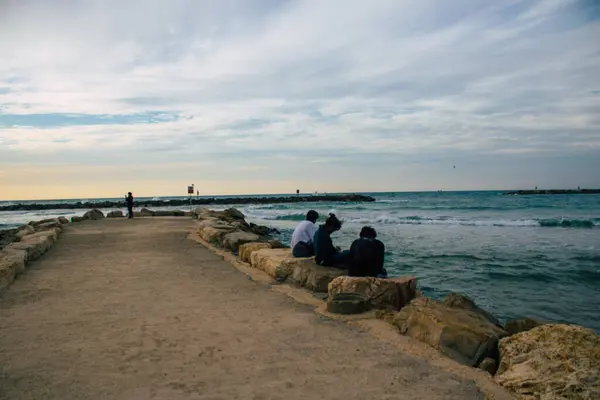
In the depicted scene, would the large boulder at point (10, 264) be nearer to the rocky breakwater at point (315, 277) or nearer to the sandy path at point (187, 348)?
the sandy path at point (187, 348)

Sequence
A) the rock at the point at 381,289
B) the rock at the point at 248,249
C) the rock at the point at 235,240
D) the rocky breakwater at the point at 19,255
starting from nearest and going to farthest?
the rock at the point at 381,289 → the rocky breakwater at the point at 19,255 → the rock at the point at 248,249 → the rock at the point at 235,240

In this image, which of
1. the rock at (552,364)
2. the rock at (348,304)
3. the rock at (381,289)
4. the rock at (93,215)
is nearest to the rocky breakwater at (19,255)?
the rock at (348,304)

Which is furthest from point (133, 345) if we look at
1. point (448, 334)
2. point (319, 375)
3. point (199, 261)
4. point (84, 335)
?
point (199, 261)

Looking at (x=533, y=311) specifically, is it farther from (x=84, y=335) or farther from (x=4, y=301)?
(x=4, y=301)

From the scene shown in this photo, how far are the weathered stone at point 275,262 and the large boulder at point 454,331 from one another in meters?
3.14

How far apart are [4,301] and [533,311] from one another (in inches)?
313

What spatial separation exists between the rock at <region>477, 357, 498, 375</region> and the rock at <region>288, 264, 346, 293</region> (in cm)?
320

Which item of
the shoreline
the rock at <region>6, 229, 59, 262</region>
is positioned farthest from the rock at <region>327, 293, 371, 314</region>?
the rock at <region>6, 229, 59, 262</region>

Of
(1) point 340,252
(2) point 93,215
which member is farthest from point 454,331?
(2) point 93,215

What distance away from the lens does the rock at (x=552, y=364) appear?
3311 mm

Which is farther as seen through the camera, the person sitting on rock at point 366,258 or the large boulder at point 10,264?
the large boulder at point 10,264

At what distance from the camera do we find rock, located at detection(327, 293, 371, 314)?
581 centimetres

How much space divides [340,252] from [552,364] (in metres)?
4.48

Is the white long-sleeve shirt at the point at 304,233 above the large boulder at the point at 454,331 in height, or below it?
above
